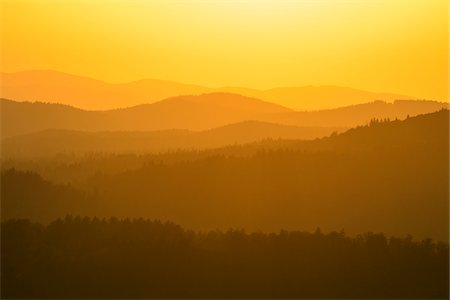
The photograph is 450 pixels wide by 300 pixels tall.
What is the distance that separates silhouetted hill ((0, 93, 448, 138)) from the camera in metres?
21.7

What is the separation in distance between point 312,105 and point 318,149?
5.30 ft

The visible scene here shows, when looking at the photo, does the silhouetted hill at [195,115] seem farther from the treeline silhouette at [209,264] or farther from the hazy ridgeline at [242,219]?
the treeline silhouette at [209,264]

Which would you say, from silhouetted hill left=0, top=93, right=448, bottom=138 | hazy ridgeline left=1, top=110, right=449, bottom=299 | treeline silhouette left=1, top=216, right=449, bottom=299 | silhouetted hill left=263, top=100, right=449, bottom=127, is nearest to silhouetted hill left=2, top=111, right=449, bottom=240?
hazy ridgeline left=1, top=110, right=449, bottom=299

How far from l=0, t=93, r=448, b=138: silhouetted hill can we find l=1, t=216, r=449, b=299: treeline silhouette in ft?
18.3

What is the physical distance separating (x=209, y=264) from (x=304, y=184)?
19.6 feet

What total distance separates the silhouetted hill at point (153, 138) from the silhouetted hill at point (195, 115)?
232 mm

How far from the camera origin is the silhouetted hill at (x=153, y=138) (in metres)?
21.3

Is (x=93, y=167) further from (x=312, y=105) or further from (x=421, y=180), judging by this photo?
(x=421, y=180)

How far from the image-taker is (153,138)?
72.8 ft

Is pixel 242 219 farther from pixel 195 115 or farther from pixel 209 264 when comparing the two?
pixel 195 115

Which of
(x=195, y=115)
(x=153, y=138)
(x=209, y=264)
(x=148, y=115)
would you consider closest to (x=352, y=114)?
(x=195, y=115)

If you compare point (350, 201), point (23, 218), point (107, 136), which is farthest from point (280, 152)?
point (23, 218)

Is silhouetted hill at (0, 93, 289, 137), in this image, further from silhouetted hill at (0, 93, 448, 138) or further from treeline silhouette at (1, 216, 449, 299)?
treeline silhouette at (1, 216, 449, 299)

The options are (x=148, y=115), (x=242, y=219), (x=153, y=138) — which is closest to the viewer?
(x=242, y=219)
